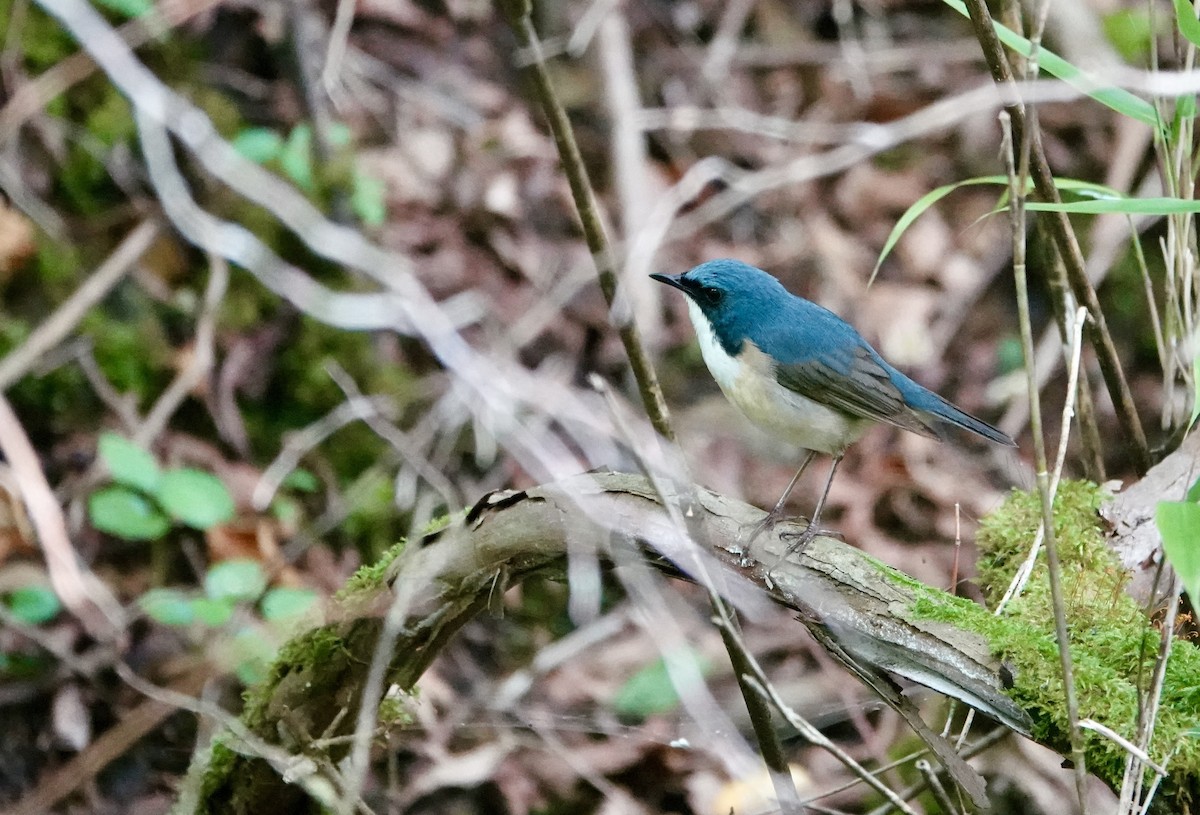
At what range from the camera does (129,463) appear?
4.73 metres

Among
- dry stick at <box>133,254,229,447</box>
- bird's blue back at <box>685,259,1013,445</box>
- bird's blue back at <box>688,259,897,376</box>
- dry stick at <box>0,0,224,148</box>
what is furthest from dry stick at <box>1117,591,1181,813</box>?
dry stick at <box>0,0,224,148</box>

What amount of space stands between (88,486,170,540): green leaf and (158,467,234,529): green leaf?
0.07 metres

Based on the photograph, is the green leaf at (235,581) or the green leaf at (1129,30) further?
the green leaf at (1129,30)

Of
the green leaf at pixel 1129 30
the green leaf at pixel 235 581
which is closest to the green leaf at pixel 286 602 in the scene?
the green leaf at pixel 235 581

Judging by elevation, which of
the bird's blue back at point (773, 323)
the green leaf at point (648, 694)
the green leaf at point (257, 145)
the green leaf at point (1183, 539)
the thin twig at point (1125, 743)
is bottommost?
the green leaf at point (648, 694)

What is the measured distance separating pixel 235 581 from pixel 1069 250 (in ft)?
10.9

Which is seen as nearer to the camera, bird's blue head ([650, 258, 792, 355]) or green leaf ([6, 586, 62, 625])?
bird's blue head ([650, 258, 792, 355])

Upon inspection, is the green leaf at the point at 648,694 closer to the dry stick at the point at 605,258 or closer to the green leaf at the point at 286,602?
the green leaf at the point at 286,602

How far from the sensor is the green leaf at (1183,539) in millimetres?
1854

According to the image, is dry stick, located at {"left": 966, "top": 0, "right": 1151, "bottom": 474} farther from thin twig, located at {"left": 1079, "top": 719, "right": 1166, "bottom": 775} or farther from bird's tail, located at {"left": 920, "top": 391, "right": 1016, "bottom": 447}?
thin twig, located at {"left": 1079, "top": 719, "right": 1166, "bottom": 775}

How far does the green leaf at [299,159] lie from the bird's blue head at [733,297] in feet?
7.99

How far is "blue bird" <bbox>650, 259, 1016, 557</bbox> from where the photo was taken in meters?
3.99

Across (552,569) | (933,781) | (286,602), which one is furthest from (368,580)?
(933,781)

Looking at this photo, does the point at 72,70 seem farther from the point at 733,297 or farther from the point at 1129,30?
the point at 1129,30
